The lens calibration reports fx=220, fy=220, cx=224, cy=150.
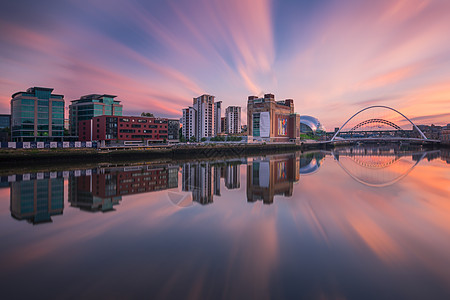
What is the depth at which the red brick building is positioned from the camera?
2299 inches

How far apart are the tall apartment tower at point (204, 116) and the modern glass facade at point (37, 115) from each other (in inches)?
2013

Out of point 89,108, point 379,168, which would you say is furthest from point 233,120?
point 379,168

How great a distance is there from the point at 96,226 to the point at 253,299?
7827 mm

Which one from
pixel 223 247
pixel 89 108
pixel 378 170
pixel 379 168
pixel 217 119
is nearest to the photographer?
pixel 223 247

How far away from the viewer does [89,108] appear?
7331cm

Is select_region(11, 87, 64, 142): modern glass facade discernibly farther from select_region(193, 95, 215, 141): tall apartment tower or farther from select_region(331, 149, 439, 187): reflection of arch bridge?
select_region(331, 149, 439, 187): reflection of arch bridge

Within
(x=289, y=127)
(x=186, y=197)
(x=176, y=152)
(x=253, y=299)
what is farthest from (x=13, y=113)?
(x=289, y=127)

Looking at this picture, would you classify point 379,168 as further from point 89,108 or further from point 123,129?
point 89,108

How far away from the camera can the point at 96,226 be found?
961 cm

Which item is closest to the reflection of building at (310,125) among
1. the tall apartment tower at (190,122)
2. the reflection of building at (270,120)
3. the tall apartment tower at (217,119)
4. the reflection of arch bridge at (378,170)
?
the reflection of building at (270,120)

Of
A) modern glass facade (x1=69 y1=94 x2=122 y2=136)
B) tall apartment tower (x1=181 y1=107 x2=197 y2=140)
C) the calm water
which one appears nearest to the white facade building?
tall apartment tower (x1=181 y1=107 x2=197 y2=140)

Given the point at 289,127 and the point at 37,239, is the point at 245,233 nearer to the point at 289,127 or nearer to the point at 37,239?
the point at 37,239

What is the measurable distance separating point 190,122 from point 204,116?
8.97 m

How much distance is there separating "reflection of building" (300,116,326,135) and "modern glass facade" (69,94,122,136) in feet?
411
